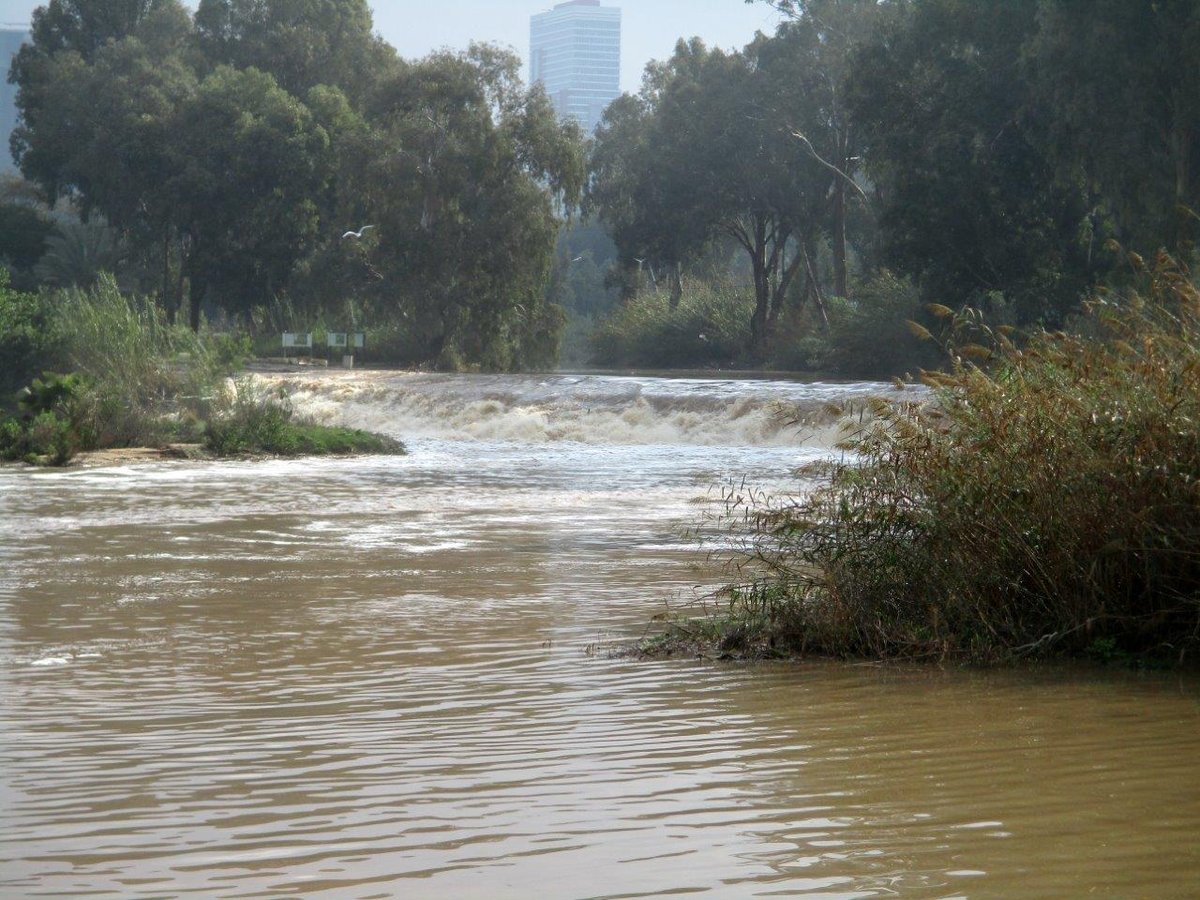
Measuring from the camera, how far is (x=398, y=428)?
34.6 metres

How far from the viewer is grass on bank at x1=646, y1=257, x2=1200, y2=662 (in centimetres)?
733

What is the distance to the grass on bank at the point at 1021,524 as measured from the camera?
7328 millimetres

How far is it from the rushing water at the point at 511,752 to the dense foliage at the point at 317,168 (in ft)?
132

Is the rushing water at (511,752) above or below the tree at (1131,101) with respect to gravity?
below

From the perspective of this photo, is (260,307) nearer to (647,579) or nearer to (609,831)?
(647,579)

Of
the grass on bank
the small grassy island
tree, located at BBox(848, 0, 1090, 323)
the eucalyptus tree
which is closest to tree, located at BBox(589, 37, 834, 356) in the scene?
the eucalyptus tree

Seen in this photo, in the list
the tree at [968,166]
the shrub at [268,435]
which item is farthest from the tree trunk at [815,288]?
the shrub at [268,435]

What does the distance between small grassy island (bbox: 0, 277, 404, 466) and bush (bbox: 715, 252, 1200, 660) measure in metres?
18.1

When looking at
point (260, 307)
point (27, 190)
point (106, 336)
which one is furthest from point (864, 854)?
point (27, 190)

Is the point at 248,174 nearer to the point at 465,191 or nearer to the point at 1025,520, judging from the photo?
the point at 465,191

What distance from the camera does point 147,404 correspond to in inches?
1058

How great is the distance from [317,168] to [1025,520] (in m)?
52.0

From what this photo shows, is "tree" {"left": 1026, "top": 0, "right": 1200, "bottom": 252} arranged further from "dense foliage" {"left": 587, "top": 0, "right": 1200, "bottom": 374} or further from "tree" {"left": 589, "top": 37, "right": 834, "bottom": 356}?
"tree" {"left": 589, "top": 37, "right": 834, "bottom": 356}

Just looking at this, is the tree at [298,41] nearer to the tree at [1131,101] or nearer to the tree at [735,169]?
the tree at [735,169]
